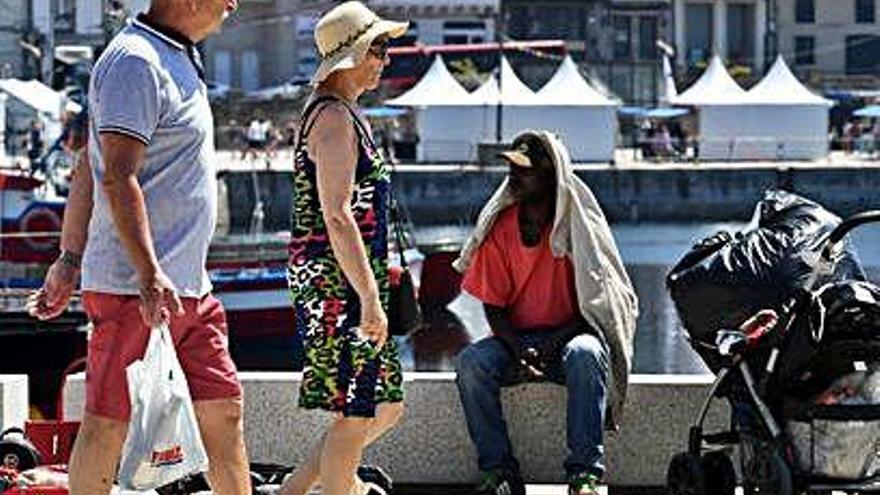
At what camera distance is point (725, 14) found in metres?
86.4

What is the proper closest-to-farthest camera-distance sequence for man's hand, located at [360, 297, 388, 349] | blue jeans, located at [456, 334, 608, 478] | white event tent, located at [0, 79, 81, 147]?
1. man's hand, located at [360, 297, 388, 349]
2. blue jeans, located at [456, 334, 608, 478]
3. white event tent, located at [0, 79, 81, 147]

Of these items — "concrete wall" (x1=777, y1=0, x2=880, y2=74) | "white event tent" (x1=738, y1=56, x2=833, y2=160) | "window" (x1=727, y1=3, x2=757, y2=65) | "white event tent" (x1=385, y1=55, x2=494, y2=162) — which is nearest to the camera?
"white event tent" (x1=385, y1=55, x2=494, y2=162)

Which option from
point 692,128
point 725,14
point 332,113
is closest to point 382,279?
point 332,113

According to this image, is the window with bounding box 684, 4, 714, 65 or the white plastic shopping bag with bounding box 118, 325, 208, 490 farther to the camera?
the window with bounding box 684, 4, 714, 65

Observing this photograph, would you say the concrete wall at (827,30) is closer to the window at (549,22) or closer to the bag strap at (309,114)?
the window at (549,22)

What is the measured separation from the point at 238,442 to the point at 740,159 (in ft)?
169

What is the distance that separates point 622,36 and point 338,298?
77.7 metres

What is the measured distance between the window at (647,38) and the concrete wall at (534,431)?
7429cm

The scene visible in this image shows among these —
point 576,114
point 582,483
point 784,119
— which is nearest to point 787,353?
point 582,483

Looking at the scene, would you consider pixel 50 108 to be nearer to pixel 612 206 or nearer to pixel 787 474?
pixel 612 206

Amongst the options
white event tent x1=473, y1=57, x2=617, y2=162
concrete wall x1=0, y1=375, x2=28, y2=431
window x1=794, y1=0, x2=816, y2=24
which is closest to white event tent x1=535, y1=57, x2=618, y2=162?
white event tent x1=473, y1=57, x2=617, y2=162

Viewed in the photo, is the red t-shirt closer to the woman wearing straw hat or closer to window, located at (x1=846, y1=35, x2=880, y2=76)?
the woman wearing straw hat

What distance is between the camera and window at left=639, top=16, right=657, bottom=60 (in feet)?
268

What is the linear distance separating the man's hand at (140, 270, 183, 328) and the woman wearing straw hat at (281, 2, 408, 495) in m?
0.70
